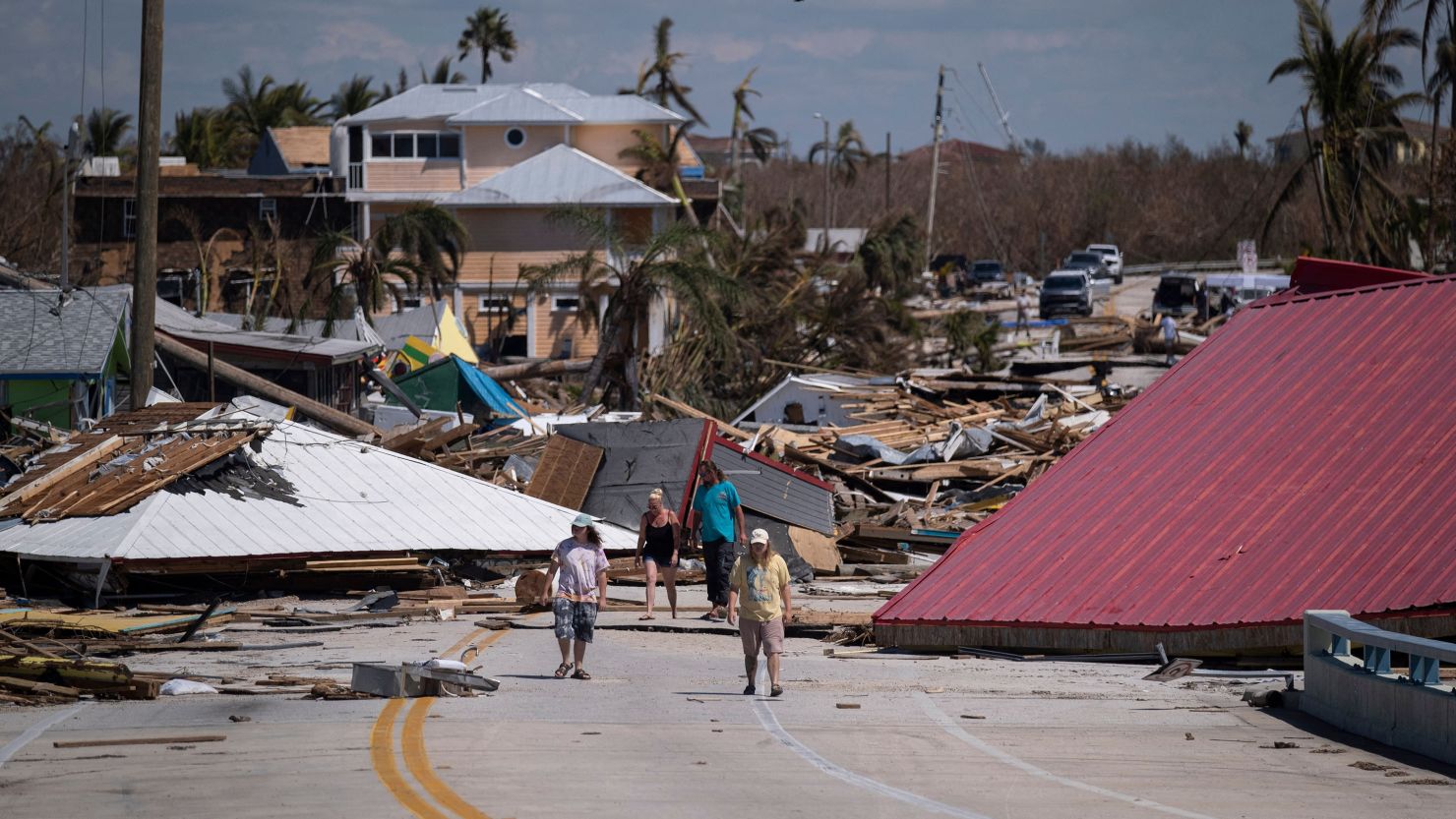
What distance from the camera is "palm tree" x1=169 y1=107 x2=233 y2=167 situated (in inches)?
3142

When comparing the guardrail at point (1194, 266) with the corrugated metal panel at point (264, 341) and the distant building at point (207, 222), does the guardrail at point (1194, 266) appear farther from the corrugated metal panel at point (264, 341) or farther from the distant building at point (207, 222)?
the corrugated metal panel at point (264, 341)

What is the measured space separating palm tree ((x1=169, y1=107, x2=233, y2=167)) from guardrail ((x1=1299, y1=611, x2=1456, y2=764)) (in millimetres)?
74220

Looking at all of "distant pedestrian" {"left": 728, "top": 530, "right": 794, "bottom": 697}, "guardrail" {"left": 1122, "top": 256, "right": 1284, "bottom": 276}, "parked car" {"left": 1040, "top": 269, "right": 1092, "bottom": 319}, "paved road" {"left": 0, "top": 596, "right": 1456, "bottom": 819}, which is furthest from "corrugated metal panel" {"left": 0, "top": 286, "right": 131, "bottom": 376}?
"guardrail" {"left": 1122, "top": 256, "right": 1284, "bottom": 276}

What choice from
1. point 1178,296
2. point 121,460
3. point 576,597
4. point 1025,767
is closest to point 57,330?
point 121,460

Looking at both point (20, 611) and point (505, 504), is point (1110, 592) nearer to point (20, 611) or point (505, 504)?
point (505, 504)

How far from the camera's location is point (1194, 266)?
286 feet

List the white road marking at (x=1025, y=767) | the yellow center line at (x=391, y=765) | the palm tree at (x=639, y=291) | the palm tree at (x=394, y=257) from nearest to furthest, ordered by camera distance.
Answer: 1. the yellow center line at (x=391, y=765)
2. the white road marking at (x=1025, y=767)
3. the palm tree at (x=639, y=291)
4. the palm tree at (x=394, y=257)

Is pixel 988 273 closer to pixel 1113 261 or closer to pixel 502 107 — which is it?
pixel 1113 261

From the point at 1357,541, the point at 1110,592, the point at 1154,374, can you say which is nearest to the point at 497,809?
the point at 1110,592

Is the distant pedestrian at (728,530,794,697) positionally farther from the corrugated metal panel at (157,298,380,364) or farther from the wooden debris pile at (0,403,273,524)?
the corrugated metal panel at (157,298,380,364)

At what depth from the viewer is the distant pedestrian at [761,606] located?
1248 centimetres

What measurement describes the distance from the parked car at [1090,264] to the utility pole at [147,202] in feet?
195

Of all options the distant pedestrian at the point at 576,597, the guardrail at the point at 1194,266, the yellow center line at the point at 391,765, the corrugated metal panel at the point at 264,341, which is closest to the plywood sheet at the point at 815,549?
the distant pedestrian at the point at 576,597

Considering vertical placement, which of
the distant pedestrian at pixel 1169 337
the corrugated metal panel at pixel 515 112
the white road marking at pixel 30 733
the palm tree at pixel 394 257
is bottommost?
the white road marking at pixel 30 733
